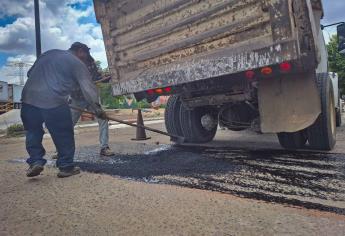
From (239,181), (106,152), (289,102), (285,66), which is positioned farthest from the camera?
(106,152)

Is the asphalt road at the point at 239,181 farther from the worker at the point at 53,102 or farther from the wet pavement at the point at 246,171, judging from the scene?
the worker at the point at 53,102

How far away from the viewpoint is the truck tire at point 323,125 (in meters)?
4.41

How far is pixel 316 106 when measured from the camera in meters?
3.89

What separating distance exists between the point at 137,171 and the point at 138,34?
1.98m

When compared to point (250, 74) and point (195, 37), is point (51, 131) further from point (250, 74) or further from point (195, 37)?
point (250, 74)

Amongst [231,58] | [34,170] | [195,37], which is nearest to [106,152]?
[34,170]

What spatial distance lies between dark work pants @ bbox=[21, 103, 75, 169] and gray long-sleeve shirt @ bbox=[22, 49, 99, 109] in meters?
0.10

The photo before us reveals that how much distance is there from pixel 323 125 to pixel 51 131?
3.30 meters

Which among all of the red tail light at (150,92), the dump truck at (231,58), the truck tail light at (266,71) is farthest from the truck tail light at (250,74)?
the red tail light at (150,92)

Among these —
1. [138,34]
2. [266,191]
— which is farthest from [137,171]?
[138,34]

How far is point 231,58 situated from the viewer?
12.2ft

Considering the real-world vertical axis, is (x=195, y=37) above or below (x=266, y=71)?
above

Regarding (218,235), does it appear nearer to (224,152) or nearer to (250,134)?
(224,152)

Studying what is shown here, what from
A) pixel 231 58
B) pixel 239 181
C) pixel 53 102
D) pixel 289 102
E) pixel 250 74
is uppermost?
pixel 231 58
